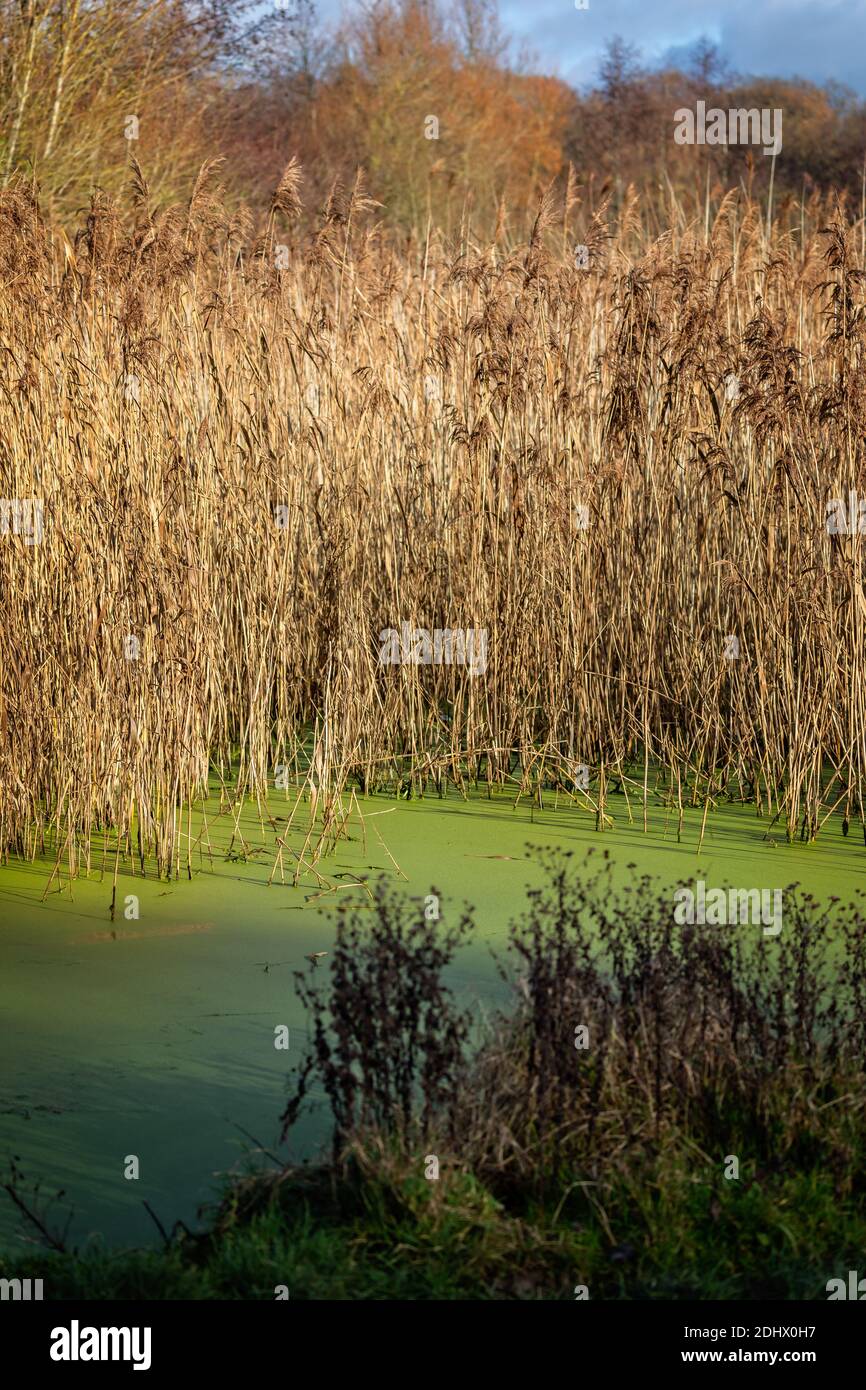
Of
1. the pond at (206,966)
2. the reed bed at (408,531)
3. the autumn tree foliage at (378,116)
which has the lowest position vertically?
the pond at (206,966)

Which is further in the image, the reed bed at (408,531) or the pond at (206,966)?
the reed bed at (408,531)

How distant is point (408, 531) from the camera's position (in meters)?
4.35

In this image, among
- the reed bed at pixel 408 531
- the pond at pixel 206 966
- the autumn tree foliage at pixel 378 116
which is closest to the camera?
the pond at pixel 206 966

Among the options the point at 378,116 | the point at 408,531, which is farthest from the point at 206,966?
the point at 378,116

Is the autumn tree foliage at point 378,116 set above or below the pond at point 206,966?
above

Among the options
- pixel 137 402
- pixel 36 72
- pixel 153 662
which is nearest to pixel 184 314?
pixel 137 402

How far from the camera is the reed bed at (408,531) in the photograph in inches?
140

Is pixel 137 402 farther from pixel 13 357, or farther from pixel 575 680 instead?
pixel 575 680

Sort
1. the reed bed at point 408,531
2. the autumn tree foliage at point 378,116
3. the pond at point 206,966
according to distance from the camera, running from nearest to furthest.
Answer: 1. the pond at point 206,966
2. the reed bed at point 408,531
3. the autumn tree foliage at point 378,116

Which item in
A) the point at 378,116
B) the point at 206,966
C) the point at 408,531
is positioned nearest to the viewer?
the point at 206,966

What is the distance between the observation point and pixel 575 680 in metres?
4.18

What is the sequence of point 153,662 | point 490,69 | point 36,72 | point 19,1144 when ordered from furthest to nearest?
point 490,69 → point 36,72 → point 153,662 → point 19,1144

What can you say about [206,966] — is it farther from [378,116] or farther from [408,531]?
[378,116]
